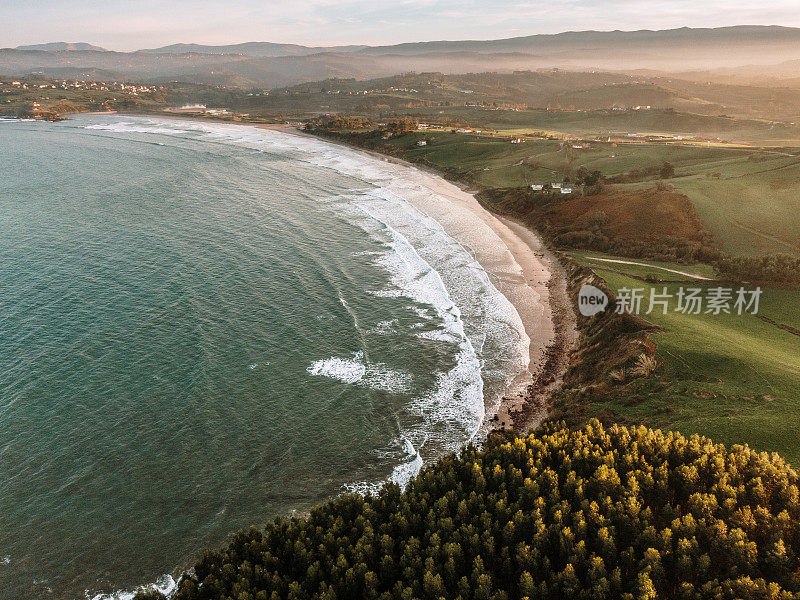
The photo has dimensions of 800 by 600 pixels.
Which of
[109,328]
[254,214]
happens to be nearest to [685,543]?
[109,328]

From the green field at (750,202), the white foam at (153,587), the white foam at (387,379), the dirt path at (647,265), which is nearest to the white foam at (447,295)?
the white foam at (387,379)

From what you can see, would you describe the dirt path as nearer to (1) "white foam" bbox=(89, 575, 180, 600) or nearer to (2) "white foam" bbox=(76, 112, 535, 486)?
(2) "white foam" bbox=(76, 112, 535, 486)

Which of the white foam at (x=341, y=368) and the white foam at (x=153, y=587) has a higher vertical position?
the white foam at (x=341, y=368)

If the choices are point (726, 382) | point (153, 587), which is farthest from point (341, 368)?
point (726, 382)

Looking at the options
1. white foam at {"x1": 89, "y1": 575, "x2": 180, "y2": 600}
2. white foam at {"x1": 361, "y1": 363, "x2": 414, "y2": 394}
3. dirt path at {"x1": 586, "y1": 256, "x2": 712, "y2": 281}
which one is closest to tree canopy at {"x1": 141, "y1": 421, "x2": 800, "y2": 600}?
white foam at {"x1": 89, "y1": 575, "x2": 180, "y2": 600}

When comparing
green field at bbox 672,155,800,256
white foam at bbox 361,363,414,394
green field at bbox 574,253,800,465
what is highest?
green field at bbox 672,155,800,256

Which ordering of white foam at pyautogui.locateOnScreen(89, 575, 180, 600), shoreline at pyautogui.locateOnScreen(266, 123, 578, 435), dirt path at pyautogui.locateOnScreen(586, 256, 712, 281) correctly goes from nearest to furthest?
white foam at pyautogui.locateOnScreen(89, 575, 180, 600) → shoreline at pyautogui.locateOnScreen(266, 123, 578, 435) → dirt path at pyautogui.locateOnScreen(586, 256, 712, 281)

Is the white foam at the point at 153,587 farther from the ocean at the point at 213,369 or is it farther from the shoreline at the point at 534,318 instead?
the shoreline at the point at 534,318

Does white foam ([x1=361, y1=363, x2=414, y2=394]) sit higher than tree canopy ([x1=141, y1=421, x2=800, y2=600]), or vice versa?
tree canopy ([x1=141, y1=421, x2=800, y2=600])
